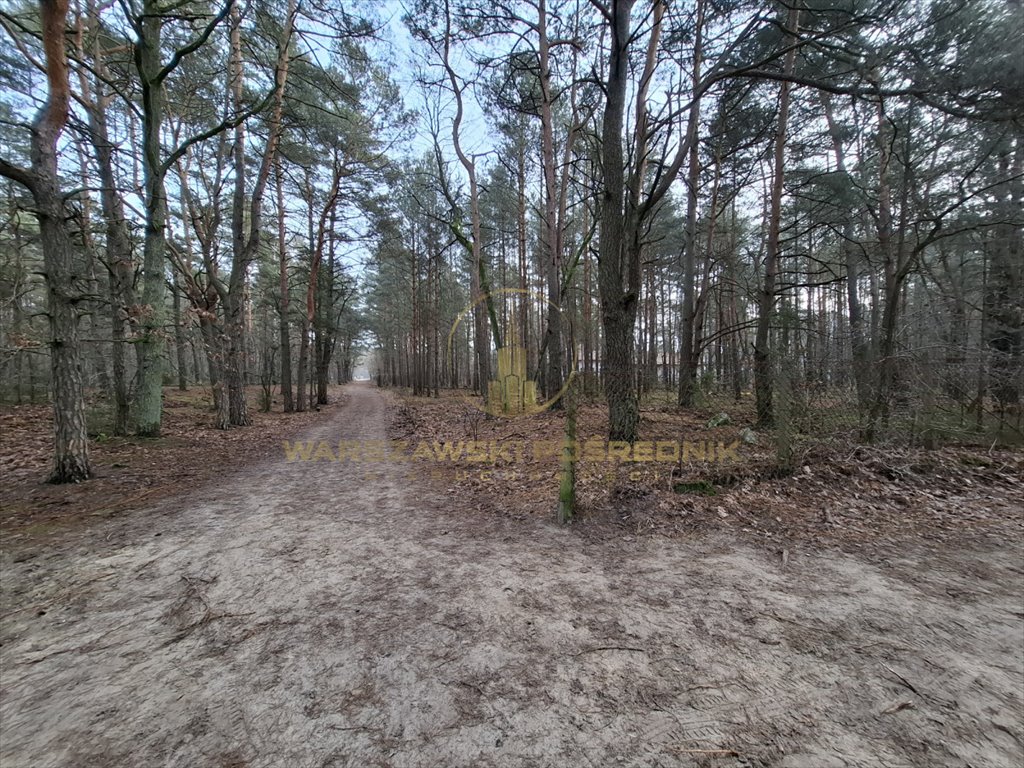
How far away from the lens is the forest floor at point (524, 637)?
5.13 ft

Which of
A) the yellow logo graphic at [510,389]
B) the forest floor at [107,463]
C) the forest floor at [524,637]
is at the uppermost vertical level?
the yellow logo graphic at [510,389]

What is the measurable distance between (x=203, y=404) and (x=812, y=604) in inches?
726

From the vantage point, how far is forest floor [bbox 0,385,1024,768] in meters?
1.56

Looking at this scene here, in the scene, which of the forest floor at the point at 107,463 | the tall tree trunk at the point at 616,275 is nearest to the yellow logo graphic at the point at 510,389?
the tall tree trunk at the point at 616,275

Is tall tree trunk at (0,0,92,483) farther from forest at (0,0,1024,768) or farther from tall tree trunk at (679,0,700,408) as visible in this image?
tall tree trunk at (679,0,700,408)

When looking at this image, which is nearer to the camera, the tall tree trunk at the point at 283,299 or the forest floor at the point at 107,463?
the forest floor at the point at 107,463

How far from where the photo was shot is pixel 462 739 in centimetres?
158

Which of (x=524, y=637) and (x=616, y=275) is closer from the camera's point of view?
(x=524, y=637)

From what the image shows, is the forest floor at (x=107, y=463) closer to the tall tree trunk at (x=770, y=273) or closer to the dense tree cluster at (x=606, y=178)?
the dense tree cluster at (x=606, y=178)

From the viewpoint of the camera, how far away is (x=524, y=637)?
2.25 m

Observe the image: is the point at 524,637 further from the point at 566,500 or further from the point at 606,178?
the point at 606,178

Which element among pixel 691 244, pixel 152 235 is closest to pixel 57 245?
pixel 152 235

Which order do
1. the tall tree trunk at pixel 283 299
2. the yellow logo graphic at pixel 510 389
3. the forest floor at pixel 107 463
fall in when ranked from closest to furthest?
the forest floor at pixel 107 463
the yellow logo graphic at pixel 510 389
the tall tree trunk at pixel 283 299

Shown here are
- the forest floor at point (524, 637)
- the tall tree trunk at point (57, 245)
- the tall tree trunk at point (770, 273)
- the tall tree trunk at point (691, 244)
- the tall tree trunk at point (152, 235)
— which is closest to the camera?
the forest floor at point (524, 637)
